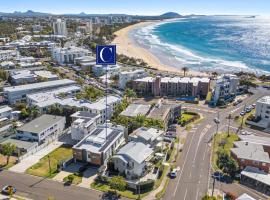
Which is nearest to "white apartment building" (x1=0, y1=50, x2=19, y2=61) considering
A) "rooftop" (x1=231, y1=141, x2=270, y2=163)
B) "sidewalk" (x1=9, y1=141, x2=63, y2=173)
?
"sidewalk" (x1=9, y1=141, x2=63, y2=173)

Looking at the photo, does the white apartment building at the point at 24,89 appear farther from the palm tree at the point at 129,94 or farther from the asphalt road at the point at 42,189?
the asphalt road at the point at 42,189

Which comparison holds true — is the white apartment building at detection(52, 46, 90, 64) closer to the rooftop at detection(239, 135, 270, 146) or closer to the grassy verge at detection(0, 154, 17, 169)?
the grassy verge at detection(0, 154, 17, 169)

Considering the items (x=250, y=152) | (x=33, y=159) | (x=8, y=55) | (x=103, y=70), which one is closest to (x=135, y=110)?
(x=33, y=159)

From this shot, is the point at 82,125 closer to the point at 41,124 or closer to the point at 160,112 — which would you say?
the point at 41,124

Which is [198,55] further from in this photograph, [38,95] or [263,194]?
[263,194]

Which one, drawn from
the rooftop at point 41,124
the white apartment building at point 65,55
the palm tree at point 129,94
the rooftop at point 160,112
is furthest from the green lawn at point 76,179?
the white apartment building at point 65,55

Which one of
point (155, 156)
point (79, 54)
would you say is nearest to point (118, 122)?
point (155, 156)

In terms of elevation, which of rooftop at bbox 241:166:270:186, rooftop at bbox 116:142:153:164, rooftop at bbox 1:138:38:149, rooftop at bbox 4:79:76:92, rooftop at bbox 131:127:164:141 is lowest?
rooftop at bbox 241:166:270:186
